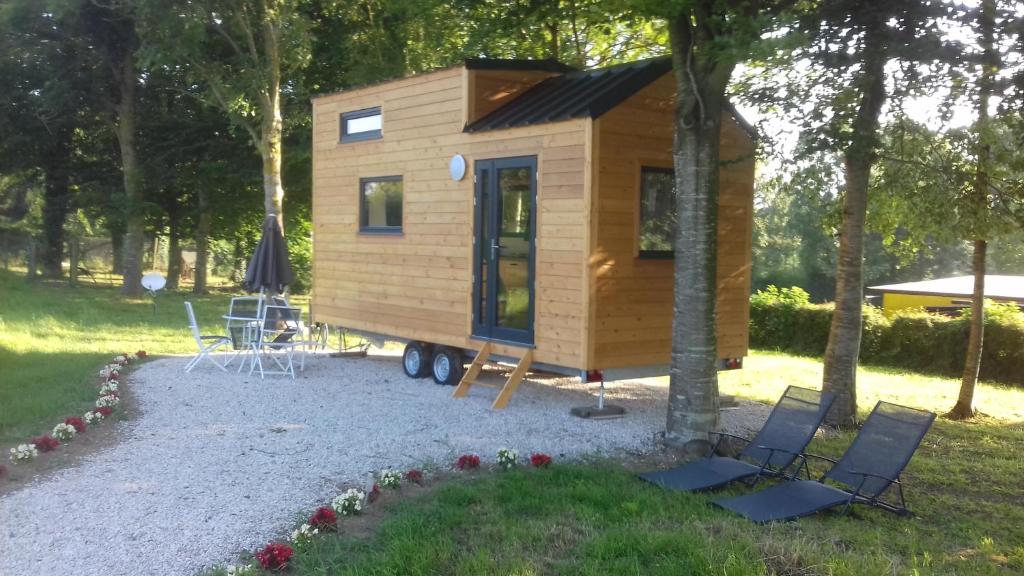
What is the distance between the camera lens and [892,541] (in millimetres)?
4820

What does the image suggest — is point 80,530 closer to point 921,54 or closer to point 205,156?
point 921,54

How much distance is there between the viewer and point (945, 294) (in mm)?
19234

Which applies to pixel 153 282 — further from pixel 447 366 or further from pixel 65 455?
pixel 65 455

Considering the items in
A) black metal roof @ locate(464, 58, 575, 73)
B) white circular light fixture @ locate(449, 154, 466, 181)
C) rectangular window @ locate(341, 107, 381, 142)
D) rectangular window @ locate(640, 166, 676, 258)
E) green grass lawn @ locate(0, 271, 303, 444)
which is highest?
black metal roof @ locate(464, 58, 575, 73)

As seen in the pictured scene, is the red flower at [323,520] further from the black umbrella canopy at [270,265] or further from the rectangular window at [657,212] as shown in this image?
the black umbrella canopy at [270,265]

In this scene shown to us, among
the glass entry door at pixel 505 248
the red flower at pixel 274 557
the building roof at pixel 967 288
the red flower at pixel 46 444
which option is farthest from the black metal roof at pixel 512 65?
the building roof at pixel 967 288

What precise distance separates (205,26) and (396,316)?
31.5 ft

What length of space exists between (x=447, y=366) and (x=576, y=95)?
334cm

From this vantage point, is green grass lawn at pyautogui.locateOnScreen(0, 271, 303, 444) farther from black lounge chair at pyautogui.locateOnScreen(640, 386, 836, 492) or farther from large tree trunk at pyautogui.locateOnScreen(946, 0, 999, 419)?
large tree trunk at pyautogui.locateOnScreen(946, 0, 999, 419)

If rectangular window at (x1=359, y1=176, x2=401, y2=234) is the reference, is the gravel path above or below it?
below

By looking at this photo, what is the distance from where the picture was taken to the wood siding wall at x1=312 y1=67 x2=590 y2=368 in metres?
8.17

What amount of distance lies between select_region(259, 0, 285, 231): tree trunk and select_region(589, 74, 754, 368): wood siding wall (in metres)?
10.8

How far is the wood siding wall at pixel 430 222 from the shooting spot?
8.17m

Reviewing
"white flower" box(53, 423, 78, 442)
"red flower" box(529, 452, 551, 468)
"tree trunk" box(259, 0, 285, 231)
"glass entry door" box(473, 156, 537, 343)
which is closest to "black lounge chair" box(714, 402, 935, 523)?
"red flower" box(529, 452, 551, 468)
